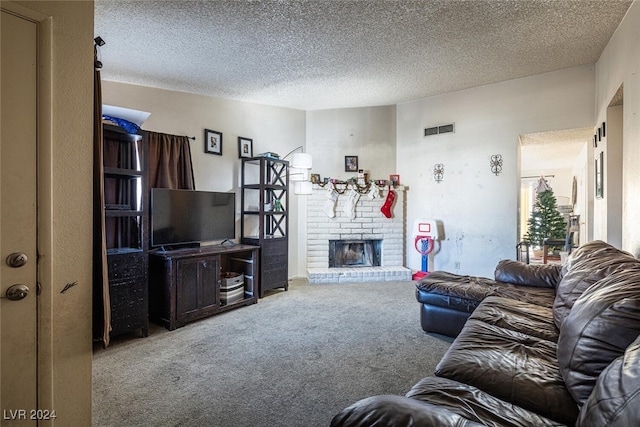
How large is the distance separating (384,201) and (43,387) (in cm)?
501

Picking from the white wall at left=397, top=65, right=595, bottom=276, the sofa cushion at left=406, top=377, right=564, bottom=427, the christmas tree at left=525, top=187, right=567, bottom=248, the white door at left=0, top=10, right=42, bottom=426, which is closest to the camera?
the sofa cushion at left=406, top=377, right=564, bottom=427

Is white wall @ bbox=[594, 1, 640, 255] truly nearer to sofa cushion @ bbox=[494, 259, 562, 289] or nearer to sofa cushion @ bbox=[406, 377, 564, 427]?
sofa cushion @ bbox=[494, 259, 562, 289]

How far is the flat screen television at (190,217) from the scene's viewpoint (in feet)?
11.2

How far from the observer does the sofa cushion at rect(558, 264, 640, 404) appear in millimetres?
1136

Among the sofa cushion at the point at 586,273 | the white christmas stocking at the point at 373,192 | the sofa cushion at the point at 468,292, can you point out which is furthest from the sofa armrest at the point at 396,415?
the white christmas stocking at the point at 373,192

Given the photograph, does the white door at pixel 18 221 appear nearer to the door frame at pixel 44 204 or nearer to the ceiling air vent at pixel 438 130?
the door frame at pixel 44 204

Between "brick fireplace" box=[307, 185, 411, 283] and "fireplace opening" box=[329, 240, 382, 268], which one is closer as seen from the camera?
"brick fireplace" box=[307, 185, 411, 283]

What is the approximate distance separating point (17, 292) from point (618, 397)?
1.96m

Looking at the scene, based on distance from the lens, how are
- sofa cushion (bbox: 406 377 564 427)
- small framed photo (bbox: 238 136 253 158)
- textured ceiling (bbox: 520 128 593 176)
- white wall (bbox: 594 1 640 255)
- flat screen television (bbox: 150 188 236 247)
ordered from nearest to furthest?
1. sofa cushion (bbox: 406 377 564 427)
2. white wall (bbox: 594 1 640 255)
3. flat screen television (bbox: 150 188 236 247)
4. textured ceiling (bbox: 520 128 593 176)
5. small framed photo (bbox: 238 136 253 158)

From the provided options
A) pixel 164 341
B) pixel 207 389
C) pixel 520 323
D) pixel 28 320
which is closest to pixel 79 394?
pixel 28 320

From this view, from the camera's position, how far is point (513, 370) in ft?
4.82

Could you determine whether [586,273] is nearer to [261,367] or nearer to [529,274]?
[529,274]

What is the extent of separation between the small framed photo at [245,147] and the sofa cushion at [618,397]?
4436mm

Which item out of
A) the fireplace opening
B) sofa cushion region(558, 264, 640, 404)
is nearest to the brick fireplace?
the fireplace opening
